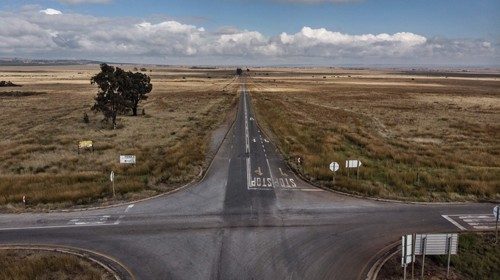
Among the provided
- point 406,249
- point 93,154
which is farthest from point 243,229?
point 93,154

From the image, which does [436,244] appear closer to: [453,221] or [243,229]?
[453,221]

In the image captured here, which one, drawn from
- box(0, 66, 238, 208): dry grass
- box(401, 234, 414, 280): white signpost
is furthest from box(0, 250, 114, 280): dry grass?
box(401, 234, 414, 280): white signpost

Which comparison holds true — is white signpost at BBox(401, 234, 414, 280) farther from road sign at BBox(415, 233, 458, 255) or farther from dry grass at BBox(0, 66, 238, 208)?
dry grass at BBox(0, 66, 238, 208)

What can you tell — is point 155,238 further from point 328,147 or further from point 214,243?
point 328,147

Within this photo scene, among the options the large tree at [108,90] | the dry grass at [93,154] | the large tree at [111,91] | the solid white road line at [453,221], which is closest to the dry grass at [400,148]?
the solid white road line at [453,221]

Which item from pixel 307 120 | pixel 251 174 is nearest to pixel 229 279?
pixel 251 174
